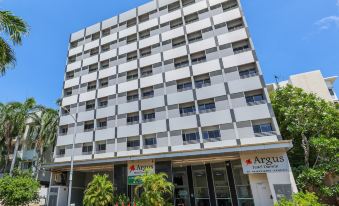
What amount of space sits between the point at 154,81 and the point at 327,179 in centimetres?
2371

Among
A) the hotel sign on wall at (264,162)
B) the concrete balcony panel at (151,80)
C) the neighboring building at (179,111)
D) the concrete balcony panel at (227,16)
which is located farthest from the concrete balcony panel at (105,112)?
the concrete balcony panel at (227,16)

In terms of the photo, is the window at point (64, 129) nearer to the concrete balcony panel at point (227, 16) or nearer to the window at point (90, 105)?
the window at point (90, 105)

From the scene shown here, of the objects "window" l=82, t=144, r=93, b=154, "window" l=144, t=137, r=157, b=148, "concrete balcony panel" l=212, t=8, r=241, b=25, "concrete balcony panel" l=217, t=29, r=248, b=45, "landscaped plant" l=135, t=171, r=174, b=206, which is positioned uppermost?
"concrete balcony panel" l=212, t=8, r=241, b=25

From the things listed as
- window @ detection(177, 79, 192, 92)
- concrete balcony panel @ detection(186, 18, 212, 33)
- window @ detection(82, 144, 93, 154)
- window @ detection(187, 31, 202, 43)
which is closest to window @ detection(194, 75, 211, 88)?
window @ detection(177, 79, 192, 92)

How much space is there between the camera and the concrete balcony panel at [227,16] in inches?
1068

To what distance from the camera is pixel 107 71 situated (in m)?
32.3

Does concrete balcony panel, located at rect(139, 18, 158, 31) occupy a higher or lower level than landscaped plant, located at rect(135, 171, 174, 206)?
higher

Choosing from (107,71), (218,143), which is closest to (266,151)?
(218,143)

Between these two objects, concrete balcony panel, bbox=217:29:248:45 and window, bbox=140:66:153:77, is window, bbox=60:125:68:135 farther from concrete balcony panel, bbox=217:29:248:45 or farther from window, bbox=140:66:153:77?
concrete balcony panel, bbox=217:29:248:45

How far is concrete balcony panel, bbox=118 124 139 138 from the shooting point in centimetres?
2680

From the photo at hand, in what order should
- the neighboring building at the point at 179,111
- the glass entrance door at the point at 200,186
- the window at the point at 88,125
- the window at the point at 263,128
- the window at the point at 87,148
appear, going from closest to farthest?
the window at the point at 263,128 → the neighboring building at the point at 179,111 → the glass entrance door at the point at 200,186 → the window at the point at 87,148 → the window at the point at 88,125

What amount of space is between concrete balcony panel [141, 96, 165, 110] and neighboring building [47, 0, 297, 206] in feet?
0.46

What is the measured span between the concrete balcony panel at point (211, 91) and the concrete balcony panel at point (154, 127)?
17.3ft

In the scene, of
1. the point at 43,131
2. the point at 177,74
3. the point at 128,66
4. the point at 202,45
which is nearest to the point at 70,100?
the point at 43,131
